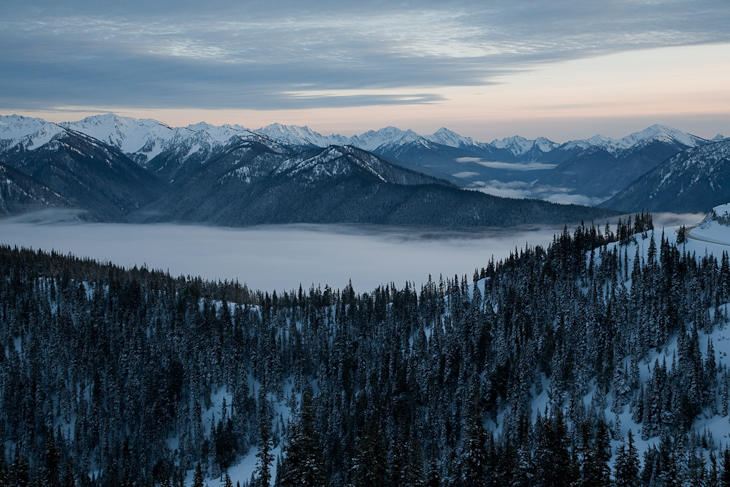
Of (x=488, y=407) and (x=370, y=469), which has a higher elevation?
(x=370, y=469)

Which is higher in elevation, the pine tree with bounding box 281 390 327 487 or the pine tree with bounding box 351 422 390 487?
the pine tree with bounding box 281 390 327 487

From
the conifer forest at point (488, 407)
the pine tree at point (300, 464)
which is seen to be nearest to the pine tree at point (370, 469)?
the conifer forest at point (488, 407)

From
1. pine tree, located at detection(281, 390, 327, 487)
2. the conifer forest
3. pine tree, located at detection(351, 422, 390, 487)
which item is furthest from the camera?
the conifer forest

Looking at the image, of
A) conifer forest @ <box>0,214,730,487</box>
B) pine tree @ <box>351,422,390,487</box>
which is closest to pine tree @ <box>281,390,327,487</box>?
conifer forest @ <box>0,214,730,487</box>

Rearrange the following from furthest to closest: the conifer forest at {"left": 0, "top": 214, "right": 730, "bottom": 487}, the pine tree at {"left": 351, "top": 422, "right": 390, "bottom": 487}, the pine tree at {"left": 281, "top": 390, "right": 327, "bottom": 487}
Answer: the conifer forest at {"left": 0, "top": 214, "right": 730, "bottom": 487}, the pine tree at {"left": 351, "top": 422, "right": 390, "bottom": 487}, the pine tree at {"left": 281, "top": 390, "right": 327, "bottom": 487}

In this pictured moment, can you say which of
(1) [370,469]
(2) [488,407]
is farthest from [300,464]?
(2) [488,407]

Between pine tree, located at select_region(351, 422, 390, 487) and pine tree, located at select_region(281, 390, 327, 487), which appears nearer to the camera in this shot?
pine tree, located at select_region(281, 390, 327, 487)

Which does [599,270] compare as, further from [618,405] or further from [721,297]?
[618,405]

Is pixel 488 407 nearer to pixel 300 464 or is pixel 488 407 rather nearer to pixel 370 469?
pixel 370 469

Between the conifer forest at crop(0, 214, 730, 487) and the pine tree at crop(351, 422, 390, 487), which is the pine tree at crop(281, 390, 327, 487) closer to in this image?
the conifer forest at crop(0, 214, 730, 487)

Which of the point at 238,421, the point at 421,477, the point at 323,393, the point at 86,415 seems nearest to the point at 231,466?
the point at 238,421

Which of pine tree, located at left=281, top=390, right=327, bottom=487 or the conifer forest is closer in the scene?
pine tree, located at left=281, top=390, right=327, bottom=487
